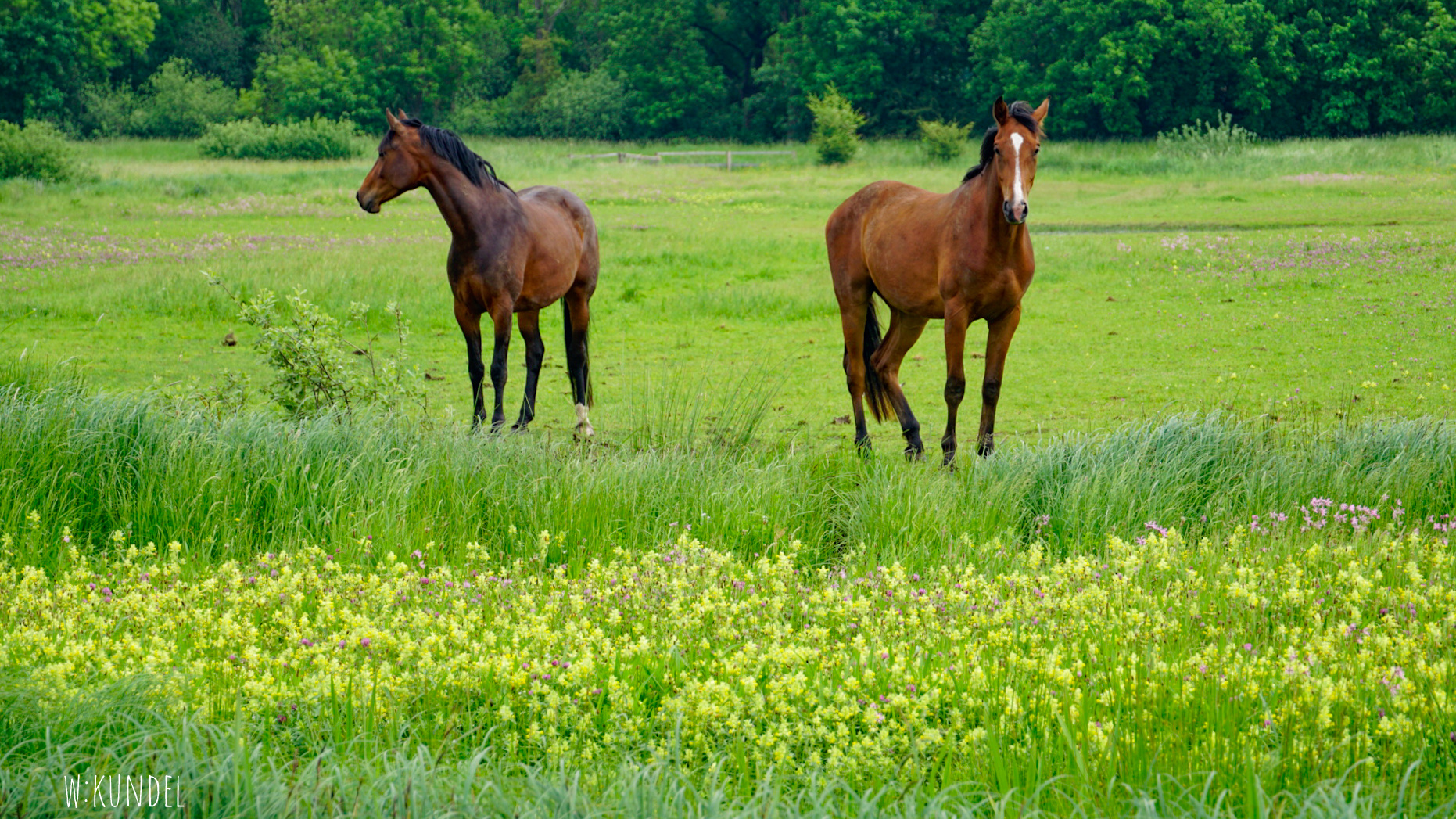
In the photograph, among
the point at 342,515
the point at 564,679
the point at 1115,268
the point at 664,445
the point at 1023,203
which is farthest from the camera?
the point at 1115,268

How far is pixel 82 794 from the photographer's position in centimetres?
319

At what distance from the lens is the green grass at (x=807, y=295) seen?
36.4 feet

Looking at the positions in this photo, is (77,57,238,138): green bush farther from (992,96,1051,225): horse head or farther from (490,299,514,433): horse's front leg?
(992,96,1051,225): horse head

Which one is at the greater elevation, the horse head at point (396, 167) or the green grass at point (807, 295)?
the horse head at point (396, 167)

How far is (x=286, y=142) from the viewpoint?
45.6 m

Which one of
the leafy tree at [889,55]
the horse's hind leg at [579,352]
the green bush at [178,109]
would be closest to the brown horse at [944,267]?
the horse's hind leg at [579,352]

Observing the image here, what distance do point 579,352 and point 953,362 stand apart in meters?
3.52

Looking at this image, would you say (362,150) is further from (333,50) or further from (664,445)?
(664,445)

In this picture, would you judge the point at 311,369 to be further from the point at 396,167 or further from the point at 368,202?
the point at 396,167

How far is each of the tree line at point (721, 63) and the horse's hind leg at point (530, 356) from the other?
42291mm

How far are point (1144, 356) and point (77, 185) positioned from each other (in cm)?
2950

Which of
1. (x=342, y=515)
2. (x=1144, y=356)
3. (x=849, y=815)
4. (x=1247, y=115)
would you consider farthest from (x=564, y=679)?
(x=1247, y=115)

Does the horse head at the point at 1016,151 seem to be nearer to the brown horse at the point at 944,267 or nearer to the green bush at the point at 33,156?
the brown horse at the point at 944,267

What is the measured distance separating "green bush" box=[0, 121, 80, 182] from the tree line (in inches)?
1278
